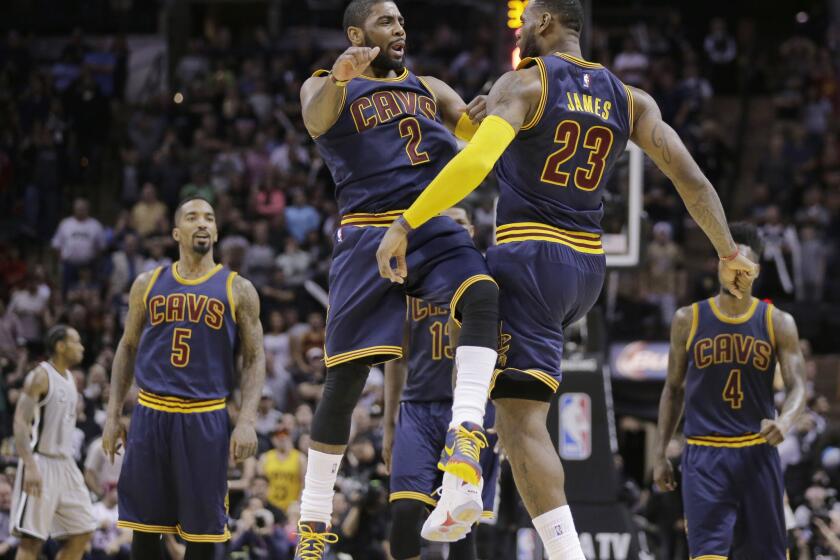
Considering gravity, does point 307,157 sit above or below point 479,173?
above

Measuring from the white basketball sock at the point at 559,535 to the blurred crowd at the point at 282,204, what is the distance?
6.89 meters

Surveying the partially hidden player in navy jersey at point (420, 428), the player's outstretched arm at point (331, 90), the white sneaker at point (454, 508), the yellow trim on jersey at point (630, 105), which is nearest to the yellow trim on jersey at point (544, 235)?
the yellow trim on jersey at point (630, 105)

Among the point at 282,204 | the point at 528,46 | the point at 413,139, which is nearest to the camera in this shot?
the point at 528,46

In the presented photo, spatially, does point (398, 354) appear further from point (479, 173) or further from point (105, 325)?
point (105, 325)

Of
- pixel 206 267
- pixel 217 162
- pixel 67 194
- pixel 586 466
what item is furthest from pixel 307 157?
pixel 206 267

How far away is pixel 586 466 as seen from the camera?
1227cm

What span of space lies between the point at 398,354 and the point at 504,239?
0.75m

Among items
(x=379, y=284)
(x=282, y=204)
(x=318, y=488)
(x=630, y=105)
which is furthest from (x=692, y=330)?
(x=282, y=204)

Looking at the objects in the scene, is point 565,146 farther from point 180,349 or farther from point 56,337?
point 56,337

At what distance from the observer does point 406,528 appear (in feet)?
26.6

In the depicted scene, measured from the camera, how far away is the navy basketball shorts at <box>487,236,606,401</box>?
6.33 meters

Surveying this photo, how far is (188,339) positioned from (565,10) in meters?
3.46

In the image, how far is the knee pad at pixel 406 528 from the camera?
8.07 metres

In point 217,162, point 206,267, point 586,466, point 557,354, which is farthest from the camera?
point 217,162
